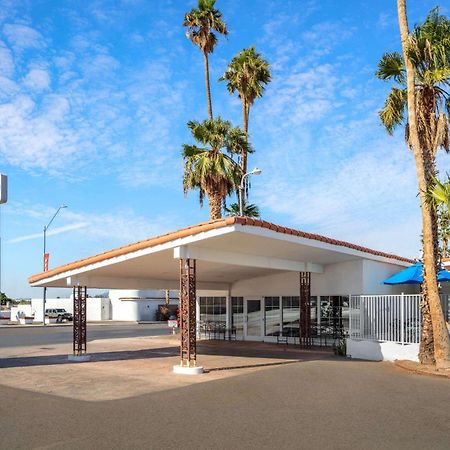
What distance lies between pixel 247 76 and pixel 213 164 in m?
8.40

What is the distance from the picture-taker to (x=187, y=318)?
1463 cm

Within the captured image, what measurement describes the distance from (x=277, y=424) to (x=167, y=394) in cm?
350

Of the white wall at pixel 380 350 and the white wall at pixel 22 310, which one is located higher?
the white wall at pixel 380 350

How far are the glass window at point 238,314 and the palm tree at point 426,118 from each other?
1170cm

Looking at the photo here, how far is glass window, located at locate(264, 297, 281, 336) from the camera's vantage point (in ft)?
80.5

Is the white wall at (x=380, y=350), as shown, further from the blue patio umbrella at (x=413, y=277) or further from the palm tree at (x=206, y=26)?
the palm tree at (x=206, y=26)

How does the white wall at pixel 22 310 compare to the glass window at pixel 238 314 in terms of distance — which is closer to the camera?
the glass window at pixel 238 314

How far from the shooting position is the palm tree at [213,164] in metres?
25.9

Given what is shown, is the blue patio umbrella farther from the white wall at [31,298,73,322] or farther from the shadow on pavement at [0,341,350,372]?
the white wall at [31,298,73,322]

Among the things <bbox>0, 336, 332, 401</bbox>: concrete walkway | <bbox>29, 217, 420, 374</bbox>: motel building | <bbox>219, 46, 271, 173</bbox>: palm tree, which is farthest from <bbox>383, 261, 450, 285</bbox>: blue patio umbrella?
<bbox>219, 46, 271, 173</bbox>: palm tree

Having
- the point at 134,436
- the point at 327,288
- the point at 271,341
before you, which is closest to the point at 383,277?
the point at 327,288

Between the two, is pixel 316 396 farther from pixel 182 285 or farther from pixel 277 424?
pixel 182 285

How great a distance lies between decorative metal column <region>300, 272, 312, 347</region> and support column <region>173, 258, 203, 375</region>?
8.15 meters

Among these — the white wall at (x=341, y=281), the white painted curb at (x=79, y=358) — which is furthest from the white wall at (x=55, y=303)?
the white painted curb at (x=79, y=358)
